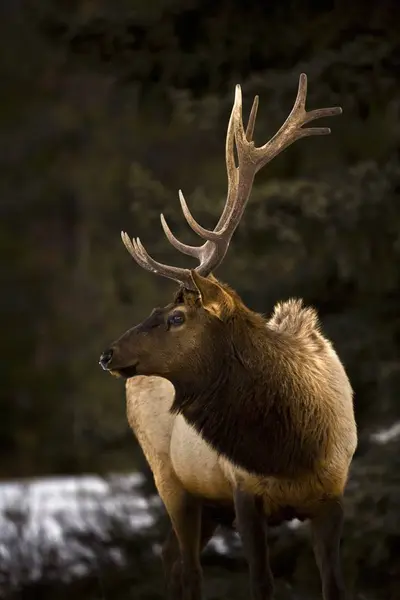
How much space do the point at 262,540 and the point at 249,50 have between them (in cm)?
345

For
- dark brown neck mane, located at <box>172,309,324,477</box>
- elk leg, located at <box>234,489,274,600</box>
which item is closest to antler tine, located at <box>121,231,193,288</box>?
dark brown neck mane, located at <box>172,309,324,477</box>

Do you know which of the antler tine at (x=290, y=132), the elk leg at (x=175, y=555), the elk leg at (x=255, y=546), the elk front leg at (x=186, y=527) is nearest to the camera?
the elk leg at (x=255, y=546)

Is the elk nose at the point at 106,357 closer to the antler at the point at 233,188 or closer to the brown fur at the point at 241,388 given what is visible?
the brown fur at the point at 241,388

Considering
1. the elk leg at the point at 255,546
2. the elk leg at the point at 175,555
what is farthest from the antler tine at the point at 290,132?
the elk leg at the point at 175,555

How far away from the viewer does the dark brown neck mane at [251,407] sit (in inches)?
266

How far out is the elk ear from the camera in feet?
21.6

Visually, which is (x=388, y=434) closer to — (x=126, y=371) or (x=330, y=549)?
(x=330, y=549)

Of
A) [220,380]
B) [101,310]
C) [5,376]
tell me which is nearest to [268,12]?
[220,380]

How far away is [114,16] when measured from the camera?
30.5 ft

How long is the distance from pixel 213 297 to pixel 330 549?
1.16 m

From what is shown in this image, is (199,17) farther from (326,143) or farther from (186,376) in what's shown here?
(186,376)

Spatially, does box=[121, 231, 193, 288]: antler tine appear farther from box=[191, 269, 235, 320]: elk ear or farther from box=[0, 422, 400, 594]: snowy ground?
box=[0, 422, 400, 594]: snowy ground

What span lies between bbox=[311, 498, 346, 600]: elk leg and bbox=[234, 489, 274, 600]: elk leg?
229 mm

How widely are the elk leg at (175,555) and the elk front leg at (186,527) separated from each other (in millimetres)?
82
